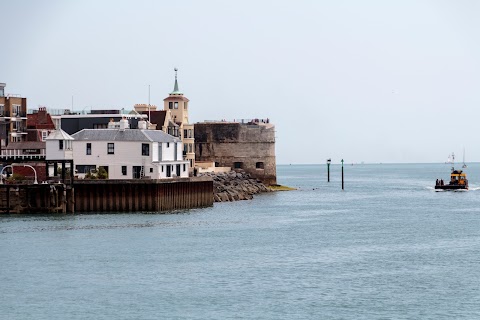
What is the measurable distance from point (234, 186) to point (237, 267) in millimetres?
78310

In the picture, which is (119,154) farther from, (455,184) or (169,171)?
(455,184)

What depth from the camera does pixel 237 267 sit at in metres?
63.6

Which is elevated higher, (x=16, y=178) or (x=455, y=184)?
(x=16, y=178)

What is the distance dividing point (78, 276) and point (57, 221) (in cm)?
3337

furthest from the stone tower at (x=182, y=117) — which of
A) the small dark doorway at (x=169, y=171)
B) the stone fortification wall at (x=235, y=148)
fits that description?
the small dark doorway at (x=169, y=171)

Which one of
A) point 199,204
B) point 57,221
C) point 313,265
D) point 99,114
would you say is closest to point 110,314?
point 313,265

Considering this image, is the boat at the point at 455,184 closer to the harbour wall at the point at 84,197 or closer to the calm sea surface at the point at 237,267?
the calm sea surface at the point at 237,267

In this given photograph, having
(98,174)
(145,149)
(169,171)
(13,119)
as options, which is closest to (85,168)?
(98,174)

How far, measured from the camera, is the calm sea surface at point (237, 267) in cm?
5106

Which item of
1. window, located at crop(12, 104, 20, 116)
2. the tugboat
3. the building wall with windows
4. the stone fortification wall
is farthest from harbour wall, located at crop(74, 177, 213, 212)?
the tugboat

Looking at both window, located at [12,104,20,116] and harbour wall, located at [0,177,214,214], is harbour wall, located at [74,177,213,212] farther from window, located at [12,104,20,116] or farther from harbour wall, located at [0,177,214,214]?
window, located at [12,104,20,116]

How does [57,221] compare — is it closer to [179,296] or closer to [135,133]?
[135,133]

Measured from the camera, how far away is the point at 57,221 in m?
92.8

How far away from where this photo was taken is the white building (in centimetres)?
10731
